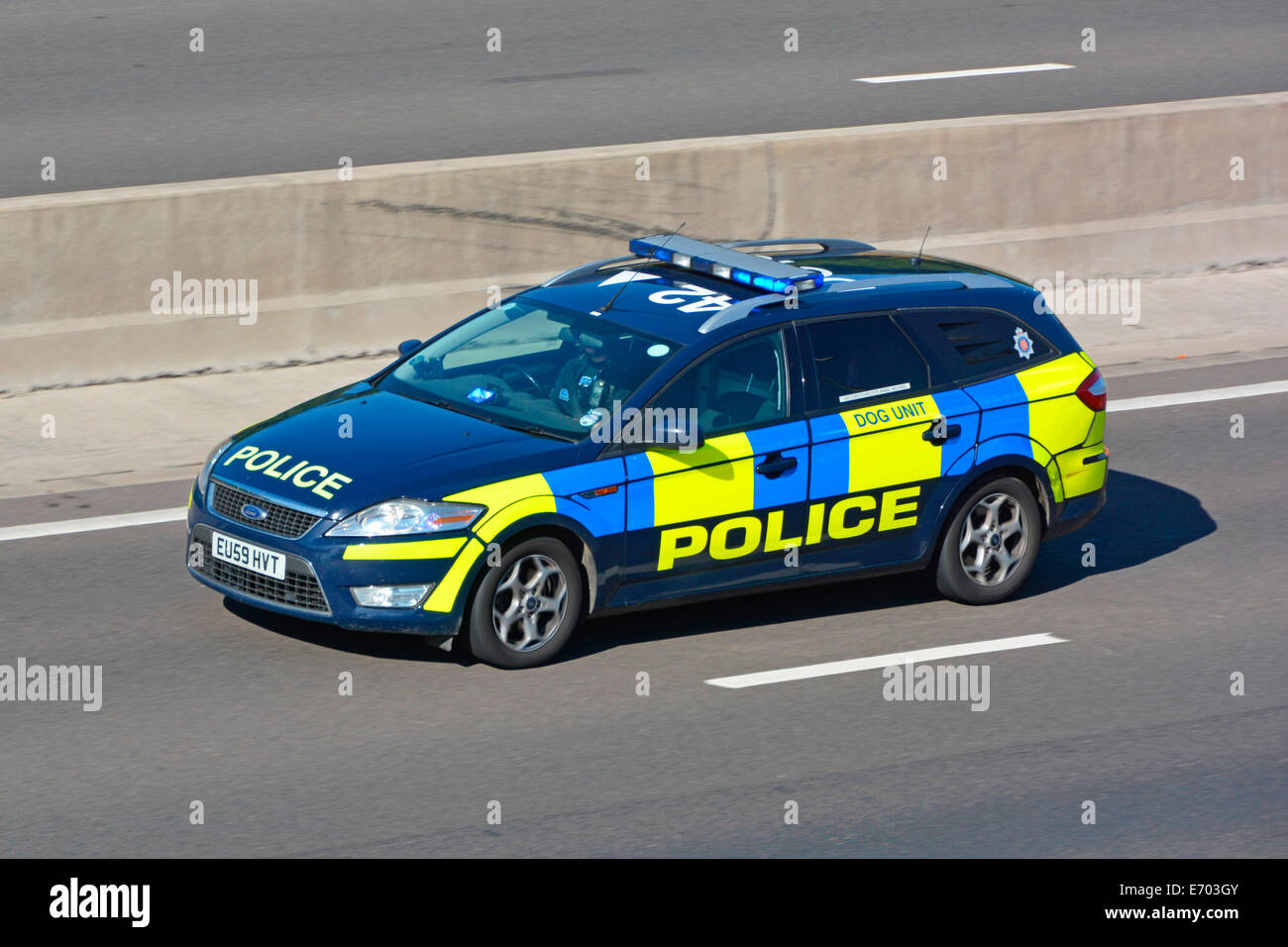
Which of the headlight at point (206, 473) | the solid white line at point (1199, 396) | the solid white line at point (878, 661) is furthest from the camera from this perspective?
the solid white line at point (1199, 396)

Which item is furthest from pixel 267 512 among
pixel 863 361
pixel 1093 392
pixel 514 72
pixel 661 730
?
pixel 514 72

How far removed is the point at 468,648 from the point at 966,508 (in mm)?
2686

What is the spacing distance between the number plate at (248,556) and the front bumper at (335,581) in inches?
1.0

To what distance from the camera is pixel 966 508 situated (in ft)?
30.9

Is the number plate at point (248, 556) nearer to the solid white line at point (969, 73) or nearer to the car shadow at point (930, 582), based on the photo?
the car shadow at point (930, 582)

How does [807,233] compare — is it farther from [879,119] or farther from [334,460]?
[334,460]

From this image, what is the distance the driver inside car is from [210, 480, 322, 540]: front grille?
1.32 m

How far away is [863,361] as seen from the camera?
9.13 m

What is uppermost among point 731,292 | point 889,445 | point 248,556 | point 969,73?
point 969,73

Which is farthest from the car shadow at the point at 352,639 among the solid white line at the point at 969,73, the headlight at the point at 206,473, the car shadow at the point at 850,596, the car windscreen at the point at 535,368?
the solid white line at the point at 969,73

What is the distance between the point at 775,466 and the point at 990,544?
4.81 feet

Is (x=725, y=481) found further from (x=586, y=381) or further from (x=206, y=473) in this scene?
(x=206, y=473)

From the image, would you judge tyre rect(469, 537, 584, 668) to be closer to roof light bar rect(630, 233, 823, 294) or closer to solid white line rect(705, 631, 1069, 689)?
solid white line rect(705, 631, 1069, 689)

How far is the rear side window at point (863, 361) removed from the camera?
900 cm
